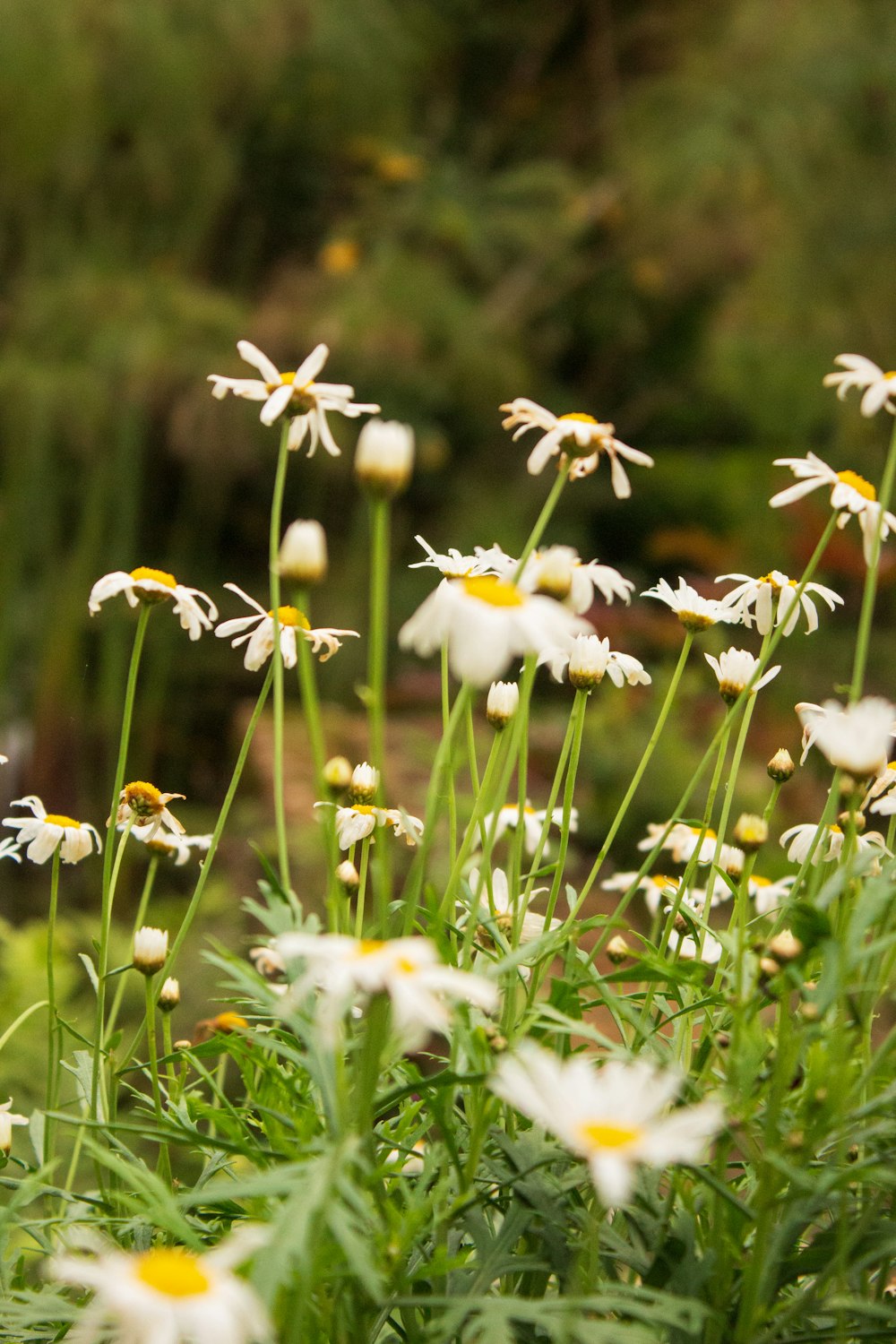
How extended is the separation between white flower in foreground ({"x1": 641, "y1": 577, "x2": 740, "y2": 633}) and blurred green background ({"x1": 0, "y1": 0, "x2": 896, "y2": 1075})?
157 centimetres

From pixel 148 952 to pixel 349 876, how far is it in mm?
72

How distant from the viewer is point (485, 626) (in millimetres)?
252

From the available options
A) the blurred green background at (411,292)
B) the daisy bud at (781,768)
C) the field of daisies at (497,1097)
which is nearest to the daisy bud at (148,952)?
the field of daisies at (497,1097)

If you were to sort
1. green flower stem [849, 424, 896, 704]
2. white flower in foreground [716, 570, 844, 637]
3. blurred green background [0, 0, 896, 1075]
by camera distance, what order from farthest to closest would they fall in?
blurred green background [0, 0, 896, 1075] → white flower in foreground [716, 570, 844, 637] → green flower stem [849, 424, 896, 704]

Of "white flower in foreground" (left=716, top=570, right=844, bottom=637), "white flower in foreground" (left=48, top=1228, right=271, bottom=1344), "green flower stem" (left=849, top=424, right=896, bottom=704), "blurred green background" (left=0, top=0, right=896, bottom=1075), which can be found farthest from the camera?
"blurred green background" (left=0, top=0, right=896, bottom=1075)

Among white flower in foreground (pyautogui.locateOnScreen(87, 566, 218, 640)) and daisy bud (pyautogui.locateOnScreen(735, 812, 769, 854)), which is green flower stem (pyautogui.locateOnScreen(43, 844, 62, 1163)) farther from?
daisy bud (pyautogui.locateOnScreen(735, 812, 769, 854))

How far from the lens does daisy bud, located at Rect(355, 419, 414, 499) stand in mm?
270

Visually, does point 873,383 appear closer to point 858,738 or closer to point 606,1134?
point 858,738

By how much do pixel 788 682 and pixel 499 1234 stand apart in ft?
7.32

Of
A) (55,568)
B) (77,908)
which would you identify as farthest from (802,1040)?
(55,568)

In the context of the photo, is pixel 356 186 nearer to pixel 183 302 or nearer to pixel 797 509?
pixel 183 302

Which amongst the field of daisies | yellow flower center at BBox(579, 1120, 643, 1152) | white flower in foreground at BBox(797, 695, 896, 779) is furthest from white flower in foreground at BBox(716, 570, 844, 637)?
yellow flower center at BBox(579, 1120, 643, 1152)

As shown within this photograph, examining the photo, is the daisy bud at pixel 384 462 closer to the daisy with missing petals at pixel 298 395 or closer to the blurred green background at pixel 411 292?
the daisy with missing petals at pixel 298 395

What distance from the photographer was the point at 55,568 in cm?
263
